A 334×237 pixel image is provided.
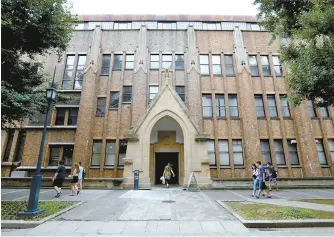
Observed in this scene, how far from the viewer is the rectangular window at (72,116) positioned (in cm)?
1988

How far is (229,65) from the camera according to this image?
21453 millimetres

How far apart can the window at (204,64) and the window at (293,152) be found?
32.6 feet

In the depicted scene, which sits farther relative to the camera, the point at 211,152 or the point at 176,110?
the point at 211,152

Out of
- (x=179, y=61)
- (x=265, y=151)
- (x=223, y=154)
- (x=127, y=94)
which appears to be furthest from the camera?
(x=179, y=61)

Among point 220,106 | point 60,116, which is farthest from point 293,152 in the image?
point 60,116

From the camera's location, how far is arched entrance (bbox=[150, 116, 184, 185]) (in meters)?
18.4

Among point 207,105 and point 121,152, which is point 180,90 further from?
point 121,152

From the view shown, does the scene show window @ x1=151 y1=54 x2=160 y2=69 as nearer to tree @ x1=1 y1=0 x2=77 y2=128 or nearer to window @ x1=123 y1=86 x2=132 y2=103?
window @ x1=123 y1=86 x2=132 y2=103

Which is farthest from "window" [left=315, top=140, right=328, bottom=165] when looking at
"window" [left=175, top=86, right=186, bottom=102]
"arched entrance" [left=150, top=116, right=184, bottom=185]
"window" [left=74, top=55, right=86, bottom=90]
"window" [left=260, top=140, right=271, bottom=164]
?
"window" [left=74, top=55, right=86, bottom=90]

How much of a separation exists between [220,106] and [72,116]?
45.6 ft

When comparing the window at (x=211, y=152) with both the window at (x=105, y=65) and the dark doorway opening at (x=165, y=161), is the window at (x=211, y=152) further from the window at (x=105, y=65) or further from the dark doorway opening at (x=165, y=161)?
the window at (x=105, y=65)

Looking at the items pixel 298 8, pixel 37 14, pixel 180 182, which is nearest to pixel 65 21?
pixel 37 14

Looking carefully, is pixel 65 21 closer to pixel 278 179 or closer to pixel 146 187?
pixel 146 187

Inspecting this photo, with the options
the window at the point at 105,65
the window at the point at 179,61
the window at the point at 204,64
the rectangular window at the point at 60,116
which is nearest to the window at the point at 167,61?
the window at the point at 179,61
